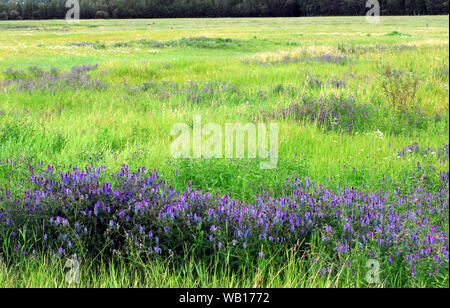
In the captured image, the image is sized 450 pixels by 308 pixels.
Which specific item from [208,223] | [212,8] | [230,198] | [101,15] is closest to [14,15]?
[101,15]

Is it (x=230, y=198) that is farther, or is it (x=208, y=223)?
(x=230, y=198)

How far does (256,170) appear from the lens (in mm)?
4242

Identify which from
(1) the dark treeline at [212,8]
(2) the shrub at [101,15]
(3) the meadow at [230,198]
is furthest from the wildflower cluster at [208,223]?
(2) the shrub at [101,15]

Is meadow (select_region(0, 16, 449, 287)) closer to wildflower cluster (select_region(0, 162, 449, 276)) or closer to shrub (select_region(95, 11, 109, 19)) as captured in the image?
wildflower cluster (select_region(0, 162, 449, 276))

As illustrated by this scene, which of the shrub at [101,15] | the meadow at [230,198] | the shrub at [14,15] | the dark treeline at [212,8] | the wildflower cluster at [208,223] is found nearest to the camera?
the meadow at [230,198]

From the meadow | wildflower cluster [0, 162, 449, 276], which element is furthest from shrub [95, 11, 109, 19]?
wildflower cluster [0, 162, 449, 276]

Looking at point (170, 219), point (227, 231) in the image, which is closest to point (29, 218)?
point (170, 219)

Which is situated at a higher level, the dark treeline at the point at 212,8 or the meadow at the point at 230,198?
the dark treeline at the point at 212,8

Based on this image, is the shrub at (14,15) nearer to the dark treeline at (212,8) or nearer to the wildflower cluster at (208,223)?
the dark treeline at (212,8)

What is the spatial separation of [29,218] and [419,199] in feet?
10.2

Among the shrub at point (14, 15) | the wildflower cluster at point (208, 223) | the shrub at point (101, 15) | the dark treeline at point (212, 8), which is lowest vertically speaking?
the wildflower cluster at point (208, 223)

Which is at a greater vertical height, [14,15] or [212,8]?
[212,8]

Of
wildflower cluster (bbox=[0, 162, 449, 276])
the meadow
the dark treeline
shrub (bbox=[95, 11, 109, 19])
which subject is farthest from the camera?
shrub (bbox=[95, 11, 109, 19])

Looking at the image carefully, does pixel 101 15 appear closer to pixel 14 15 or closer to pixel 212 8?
pixel 14 15
